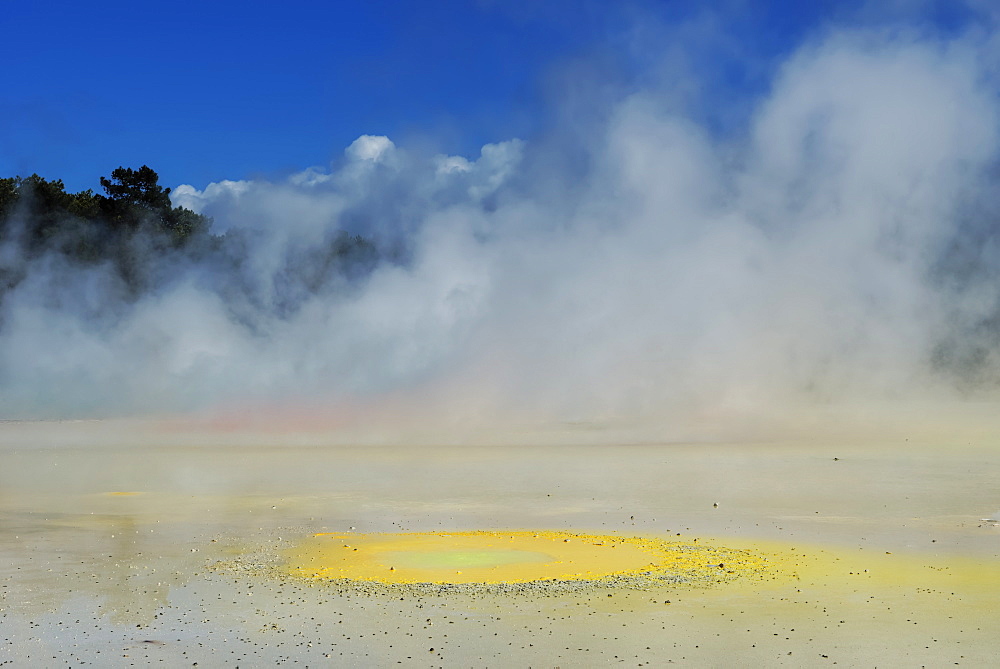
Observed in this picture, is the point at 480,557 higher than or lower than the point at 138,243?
lower

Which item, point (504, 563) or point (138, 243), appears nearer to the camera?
point (504, 563)

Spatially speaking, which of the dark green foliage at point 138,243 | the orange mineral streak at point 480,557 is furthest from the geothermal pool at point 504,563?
the dark green foliage at point 138,243

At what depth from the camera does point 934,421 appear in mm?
27516

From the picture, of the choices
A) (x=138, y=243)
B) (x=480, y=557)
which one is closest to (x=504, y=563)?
(x=480, y=557)

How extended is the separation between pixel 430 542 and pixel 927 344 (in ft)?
94.1

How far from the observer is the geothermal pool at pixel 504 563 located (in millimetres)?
7758

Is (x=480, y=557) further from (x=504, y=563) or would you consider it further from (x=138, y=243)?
(x=138, y=243)

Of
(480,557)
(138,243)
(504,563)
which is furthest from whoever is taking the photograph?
(138,243)

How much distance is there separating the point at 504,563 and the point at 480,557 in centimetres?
38

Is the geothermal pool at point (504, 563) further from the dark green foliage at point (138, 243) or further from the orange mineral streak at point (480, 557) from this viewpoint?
the dark green foliage at point (138, 243)

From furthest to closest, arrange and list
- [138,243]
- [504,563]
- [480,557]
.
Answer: [138,243], [480,557], [504,563]

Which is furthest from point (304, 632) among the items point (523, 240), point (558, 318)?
point (523, 240)

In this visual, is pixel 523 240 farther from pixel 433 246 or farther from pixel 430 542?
pixel 430 542

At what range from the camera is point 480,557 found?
10.8m
